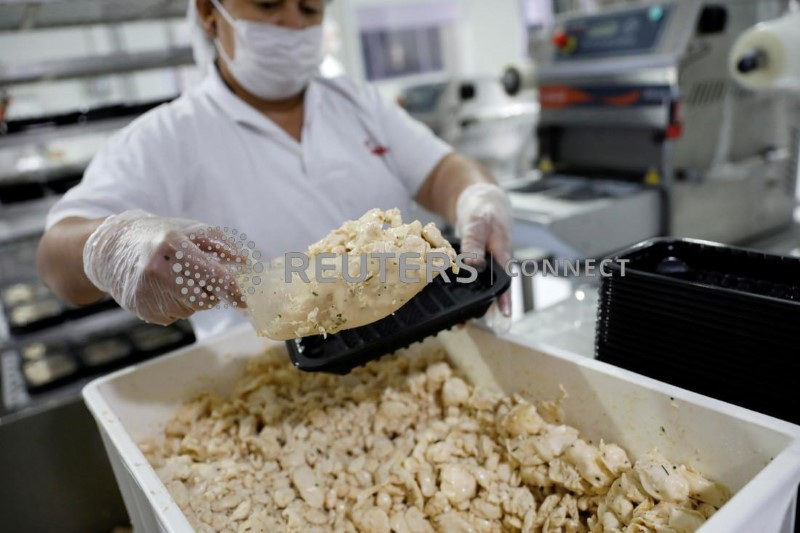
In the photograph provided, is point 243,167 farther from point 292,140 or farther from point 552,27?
point 552,27

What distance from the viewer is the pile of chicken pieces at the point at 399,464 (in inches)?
32.5

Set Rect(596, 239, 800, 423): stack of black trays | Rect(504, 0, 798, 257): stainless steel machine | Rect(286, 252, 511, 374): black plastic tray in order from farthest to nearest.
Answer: Rect(504, 0, 798, 257): stainless steel machine, Rect(286, 252, 511, 374): black plastic tray, Rect(596, 239, 800, 423): stack of black trays

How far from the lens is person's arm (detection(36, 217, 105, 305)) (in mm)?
976

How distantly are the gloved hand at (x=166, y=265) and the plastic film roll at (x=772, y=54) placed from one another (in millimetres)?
1502

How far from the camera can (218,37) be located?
1.45 meters

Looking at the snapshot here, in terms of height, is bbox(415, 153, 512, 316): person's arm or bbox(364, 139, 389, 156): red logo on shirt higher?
bbox(364, 139, 389, 156): red logo on shirt

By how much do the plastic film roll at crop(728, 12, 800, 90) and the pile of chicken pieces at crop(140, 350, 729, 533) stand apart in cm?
119

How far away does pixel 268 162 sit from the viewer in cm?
140

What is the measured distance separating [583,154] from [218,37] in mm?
1801

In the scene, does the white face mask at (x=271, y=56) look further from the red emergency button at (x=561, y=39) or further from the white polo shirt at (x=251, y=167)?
the red emergency button at (x=561, y=39)

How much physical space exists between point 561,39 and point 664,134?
2.16 ft

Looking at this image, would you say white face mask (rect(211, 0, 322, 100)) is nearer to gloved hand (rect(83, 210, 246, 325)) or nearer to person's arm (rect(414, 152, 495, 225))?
person's arm (rect(414, 152, 495, 225))

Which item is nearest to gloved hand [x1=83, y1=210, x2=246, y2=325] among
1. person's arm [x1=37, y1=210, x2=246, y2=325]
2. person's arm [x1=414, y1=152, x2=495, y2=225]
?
person's arm [x1=37, y1=210, x2=246, y2=325]

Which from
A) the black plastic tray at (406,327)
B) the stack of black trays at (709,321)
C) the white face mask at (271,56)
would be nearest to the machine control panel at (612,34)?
the white face mask at (271,56)
